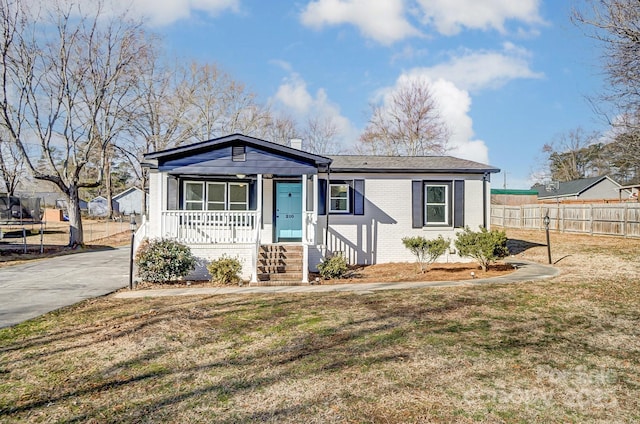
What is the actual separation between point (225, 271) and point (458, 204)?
7.75 metres

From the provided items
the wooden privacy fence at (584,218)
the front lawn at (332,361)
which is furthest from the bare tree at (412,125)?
the front lawn at (332,361)

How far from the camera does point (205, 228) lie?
10984 millimetres

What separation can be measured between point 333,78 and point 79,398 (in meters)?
21.8

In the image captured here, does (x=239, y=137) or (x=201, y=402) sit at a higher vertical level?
(x=239, y=137)

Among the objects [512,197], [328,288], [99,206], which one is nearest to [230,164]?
[328,288]

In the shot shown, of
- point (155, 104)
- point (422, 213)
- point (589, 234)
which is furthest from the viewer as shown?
point (155, 104)

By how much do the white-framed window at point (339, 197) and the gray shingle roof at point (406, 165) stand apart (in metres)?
0.54

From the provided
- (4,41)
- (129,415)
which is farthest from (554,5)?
(4,41)

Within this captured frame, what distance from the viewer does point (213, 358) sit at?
4625 mm

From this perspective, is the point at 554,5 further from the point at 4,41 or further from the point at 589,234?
the point at 4,41

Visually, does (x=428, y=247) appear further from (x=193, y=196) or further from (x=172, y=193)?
(x=172, y=193)

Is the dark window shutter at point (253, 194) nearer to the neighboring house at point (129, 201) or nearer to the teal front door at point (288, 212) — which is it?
the teal front door at point (288, 212)

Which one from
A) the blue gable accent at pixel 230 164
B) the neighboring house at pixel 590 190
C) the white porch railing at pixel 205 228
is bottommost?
the white porch railing at pixel 205 228

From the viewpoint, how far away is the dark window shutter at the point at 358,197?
1267 centimetres
